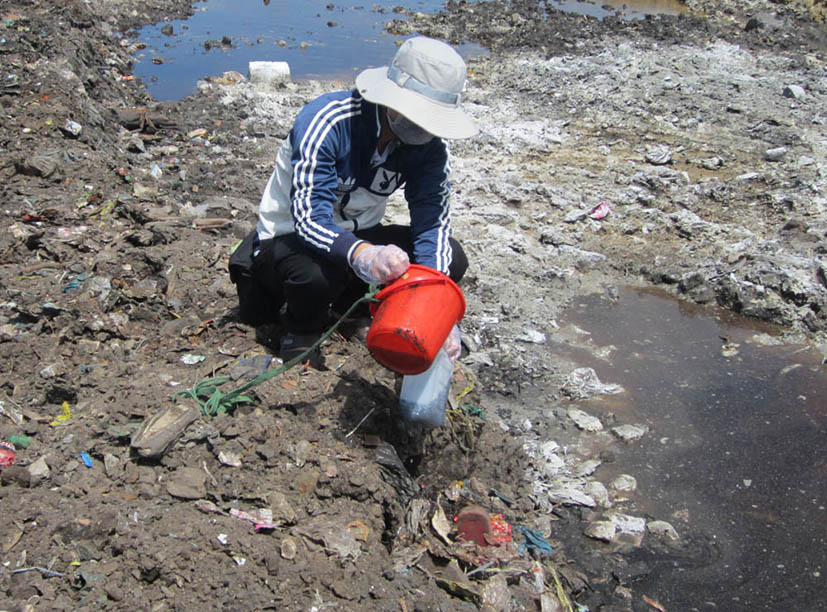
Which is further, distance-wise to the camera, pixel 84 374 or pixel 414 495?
pixel 84 374

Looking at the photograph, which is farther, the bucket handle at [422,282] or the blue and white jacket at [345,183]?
the blue and white jacket at [345,183]

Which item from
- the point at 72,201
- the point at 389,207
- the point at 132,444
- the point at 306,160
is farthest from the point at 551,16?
the point at 132,444

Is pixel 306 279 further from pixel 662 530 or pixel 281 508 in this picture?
pixel 662 530

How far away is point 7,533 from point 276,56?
9.32 metres

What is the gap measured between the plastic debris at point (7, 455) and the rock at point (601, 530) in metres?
2.16

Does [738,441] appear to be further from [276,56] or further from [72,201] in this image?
[276,56]

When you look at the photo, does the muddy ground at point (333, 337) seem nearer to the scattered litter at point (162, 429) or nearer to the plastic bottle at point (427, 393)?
the scattered litter at point (162, 429)

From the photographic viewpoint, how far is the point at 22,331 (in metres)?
3.05

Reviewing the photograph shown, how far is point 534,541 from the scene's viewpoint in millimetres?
2559

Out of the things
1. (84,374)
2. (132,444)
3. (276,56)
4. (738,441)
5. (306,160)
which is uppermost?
(306,160)

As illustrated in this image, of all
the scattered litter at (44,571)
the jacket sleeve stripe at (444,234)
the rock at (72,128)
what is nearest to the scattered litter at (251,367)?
the jacket sleeve stripe at (444,234)

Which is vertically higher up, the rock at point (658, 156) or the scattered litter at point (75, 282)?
the scattered litter at point (75, 282)

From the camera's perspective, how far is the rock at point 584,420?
10.8 feet

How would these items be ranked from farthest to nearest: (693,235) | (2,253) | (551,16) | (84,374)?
(551,16) → (693,235) → (2,253) → (84,374)
